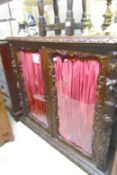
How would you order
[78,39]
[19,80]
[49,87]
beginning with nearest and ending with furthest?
1. [78,39]
2. [49,87]
3. [19,80]

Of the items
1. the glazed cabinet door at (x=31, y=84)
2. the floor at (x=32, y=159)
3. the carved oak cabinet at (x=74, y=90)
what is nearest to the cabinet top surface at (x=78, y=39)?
the carved oak cabinet at (x=74, y=90)

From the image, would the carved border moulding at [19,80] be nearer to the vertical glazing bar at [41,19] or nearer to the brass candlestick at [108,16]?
the vertical glazing bar at [41,19]

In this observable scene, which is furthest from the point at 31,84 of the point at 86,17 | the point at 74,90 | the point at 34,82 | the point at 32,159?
the point at 86,17

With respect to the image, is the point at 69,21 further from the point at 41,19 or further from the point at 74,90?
the point at 74,90

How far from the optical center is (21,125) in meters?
1.94

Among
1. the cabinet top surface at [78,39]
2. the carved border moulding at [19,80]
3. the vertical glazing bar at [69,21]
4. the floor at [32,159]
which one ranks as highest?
the vertical glazing bar at [69,21]

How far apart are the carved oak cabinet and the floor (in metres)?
0.08

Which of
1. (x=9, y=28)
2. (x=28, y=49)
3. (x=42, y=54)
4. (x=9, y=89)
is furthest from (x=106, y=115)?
(x=9, y=28)

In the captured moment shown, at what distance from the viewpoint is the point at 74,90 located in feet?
3.76

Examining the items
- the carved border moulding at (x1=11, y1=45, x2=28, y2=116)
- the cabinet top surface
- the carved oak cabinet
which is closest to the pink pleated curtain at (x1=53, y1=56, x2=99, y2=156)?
the carved oak cabinet

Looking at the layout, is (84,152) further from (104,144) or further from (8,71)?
(8,71)

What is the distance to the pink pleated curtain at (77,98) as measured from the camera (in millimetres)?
1021

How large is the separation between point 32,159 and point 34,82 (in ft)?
2.32

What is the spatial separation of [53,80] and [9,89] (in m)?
0.75
